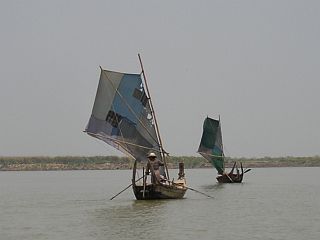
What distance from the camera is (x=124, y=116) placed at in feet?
82.0

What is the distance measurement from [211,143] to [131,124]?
17.9m

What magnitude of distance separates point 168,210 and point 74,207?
14.4ft

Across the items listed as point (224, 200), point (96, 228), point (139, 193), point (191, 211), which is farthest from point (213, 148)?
point (96, 228)

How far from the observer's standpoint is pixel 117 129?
81.1 ft

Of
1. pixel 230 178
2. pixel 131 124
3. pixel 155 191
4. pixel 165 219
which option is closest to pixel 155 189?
pixel 155 191

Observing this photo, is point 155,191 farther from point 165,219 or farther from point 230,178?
point 230,178

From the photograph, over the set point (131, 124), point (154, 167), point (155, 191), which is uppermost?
point (131, 124)

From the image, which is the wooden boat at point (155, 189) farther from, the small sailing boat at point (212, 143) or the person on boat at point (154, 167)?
the small sailing boat at point (212, 143)

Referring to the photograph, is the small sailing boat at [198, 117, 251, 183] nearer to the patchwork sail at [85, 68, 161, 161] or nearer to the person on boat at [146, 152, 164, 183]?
the patchwork sail at [85, 68, 161, 161]

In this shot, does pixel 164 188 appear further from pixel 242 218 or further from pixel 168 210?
pixel 242 218

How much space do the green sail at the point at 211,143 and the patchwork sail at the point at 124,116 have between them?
56.1 ft

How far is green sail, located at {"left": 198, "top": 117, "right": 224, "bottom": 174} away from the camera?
42219 mm

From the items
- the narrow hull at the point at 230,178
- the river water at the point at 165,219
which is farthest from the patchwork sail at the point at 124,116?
the narrow hull at the point at 230,178

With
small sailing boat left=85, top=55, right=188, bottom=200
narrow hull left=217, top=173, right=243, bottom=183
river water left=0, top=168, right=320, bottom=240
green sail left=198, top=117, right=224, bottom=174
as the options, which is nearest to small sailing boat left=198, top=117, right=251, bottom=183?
green sail left=198, top=117, right=224, bottom=174
